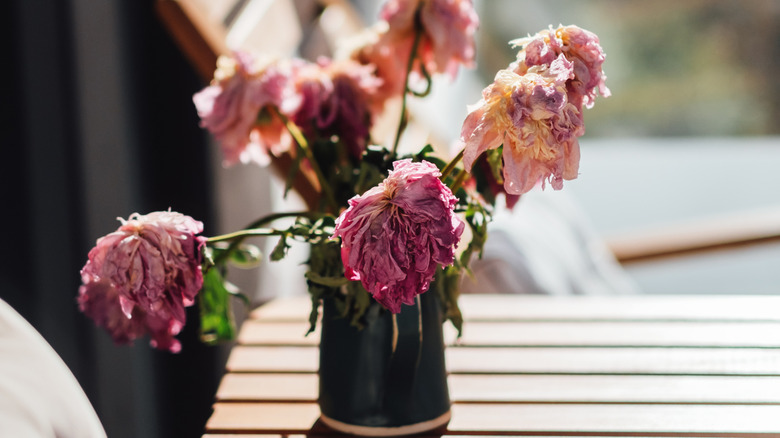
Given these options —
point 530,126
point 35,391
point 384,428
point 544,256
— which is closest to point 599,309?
point 544,256

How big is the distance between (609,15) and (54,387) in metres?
4.00

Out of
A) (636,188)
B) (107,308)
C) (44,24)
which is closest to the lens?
(107,308)

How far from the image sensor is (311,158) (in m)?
0.56

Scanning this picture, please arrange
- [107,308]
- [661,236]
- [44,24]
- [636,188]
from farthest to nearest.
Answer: [636,188]
[661,236]
[44,24]
[107,308]

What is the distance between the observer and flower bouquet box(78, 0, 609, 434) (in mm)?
393

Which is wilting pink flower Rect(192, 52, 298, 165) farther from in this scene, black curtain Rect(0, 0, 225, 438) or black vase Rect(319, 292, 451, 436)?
black curtain Rect(0, 0, 225, 438)

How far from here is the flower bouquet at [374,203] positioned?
0.39 metres

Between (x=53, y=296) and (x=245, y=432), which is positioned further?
(x=53, y=296)

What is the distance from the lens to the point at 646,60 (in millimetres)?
4004

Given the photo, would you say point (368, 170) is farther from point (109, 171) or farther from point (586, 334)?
point (109, 171)

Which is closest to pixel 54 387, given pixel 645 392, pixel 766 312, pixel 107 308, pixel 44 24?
pixel 107 308

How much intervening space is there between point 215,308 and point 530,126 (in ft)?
0.99

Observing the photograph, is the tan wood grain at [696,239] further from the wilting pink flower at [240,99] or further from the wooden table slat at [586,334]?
the wilting pink flower at [240,99]

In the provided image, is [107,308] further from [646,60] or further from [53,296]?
[646,60]
